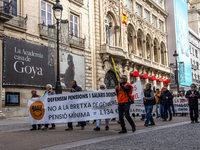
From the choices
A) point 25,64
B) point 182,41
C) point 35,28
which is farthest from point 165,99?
point 182,41

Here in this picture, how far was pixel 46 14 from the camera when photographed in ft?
71.0

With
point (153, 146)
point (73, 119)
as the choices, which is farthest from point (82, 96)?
point (153, 146)

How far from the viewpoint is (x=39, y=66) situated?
20.0m

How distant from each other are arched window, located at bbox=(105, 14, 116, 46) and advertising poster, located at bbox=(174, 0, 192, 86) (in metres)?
19.9

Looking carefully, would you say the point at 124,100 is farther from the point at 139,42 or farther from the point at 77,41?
the point at 139,42

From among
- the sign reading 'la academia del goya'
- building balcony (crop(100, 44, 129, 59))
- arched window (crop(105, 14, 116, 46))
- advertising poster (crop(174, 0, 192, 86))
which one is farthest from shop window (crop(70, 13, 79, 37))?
advertising poster (crop(174, 0, 192, 86))

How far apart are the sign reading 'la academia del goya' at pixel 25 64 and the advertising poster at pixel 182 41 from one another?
32015 mm

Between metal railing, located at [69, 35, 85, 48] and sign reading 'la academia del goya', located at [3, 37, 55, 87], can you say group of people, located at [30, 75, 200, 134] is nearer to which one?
sign reading 'la academia del goya', located at [3, 37, 55, 87]

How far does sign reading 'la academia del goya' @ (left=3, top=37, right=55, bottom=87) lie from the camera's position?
17578 millimetres

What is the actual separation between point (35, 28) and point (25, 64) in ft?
10.1

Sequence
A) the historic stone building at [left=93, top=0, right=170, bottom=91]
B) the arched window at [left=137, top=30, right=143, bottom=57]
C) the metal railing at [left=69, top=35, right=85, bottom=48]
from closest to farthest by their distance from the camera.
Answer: the metal railing at [left=69, top=35, right=85, bottom=48] → the historic stone building at [left=93, top=0, right=170, bottom=91] → the arched window at [left=137, top=30, right=143, bottom=57]

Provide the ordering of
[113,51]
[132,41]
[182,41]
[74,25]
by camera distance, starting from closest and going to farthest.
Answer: [74,25], [113,51], [132,41], [182,41]

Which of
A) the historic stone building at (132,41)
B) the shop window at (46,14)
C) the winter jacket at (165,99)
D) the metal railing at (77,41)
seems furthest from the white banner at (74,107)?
the historic stone building at (132,41)

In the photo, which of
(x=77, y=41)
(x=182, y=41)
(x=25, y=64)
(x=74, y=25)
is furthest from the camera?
(x=182, y=41)
